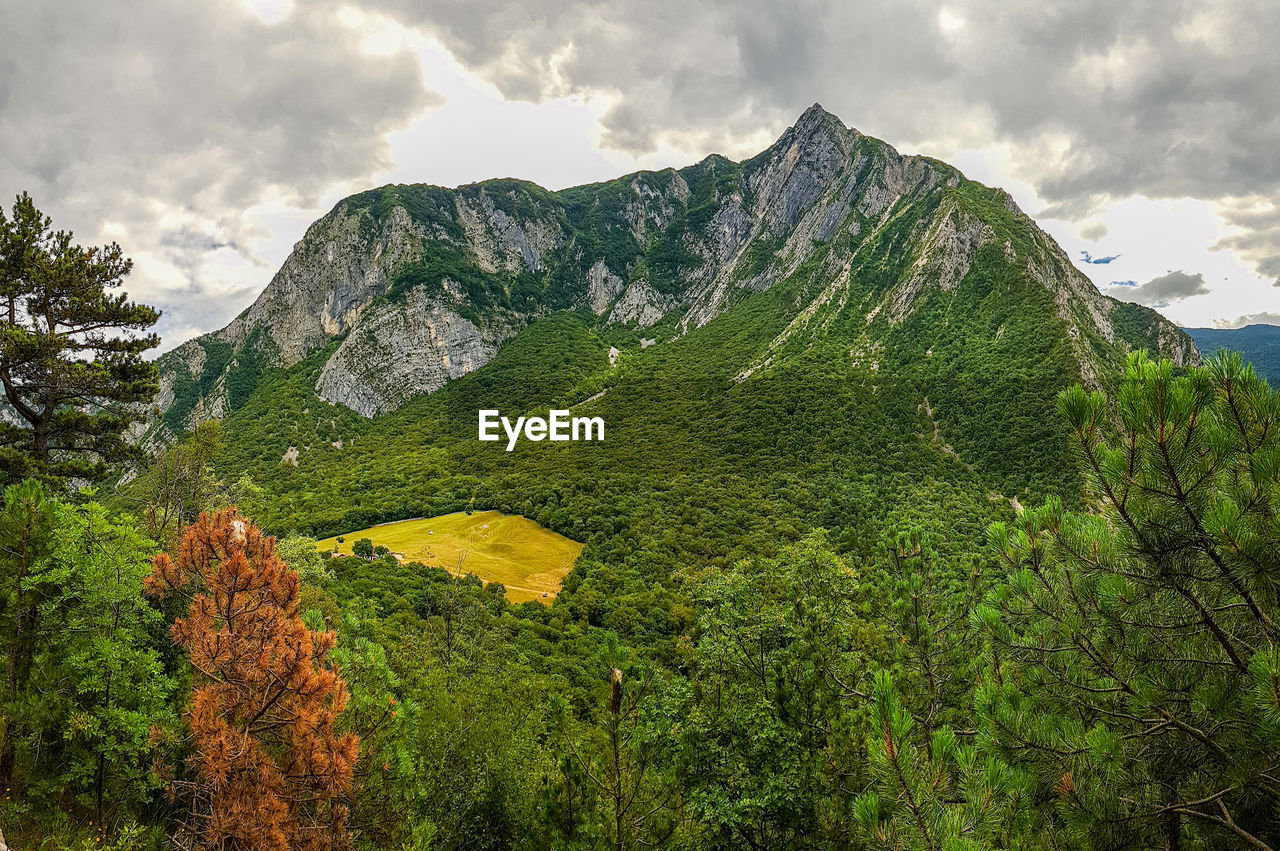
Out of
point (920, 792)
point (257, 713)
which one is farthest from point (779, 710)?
point (257, 713)

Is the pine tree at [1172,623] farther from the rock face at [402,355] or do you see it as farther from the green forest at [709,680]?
the rock face at [402,355]

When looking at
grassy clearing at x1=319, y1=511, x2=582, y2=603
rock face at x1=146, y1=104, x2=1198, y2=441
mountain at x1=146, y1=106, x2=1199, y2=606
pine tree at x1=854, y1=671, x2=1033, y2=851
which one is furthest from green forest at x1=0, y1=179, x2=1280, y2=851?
rock face at x1=146, y1=104, x2=1198, y2=441

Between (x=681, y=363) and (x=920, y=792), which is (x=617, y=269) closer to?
(x=681, y=363)

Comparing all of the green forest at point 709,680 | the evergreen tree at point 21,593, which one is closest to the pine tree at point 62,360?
the green forest at point 709,680

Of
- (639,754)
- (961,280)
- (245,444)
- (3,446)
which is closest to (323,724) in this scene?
(639,754)

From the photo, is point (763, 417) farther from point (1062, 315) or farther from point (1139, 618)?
point (1139, 618)

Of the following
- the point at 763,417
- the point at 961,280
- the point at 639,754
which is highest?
the point at 961,280

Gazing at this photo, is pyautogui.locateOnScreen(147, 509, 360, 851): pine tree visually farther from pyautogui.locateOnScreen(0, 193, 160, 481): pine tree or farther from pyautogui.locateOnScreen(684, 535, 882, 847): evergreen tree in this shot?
pyautogui.locateOnScreen(0, 193, 160, 481): pine tree
